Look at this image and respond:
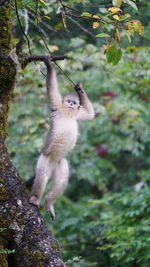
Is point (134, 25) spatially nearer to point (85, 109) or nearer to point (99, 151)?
point (85, 109)

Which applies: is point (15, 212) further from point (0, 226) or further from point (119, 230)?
point (119, 230)

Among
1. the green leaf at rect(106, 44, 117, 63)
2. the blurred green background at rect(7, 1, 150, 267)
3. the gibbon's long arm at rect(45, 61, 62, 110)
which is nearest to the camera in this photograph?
the green leaf at rect(106, 44, 117, 63)

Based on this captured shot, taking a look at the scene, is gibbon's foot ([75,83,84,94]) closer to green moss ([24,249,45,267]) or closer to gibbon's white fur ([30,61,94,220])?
gibbon's white fur ([30,61,94,220])

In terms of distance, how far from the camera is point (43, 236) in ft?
12.0

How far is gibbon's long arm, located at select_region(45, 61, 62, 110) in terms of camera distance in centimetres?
464

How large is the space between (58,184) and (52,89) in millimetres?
1221

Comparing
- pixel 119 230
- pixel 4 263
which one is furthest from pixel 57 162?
pixel 4 263

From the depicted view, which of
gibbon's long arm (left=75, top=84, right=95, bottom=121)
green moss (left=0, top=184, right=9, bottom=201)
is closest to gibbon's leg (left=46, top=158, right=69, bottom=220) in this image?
gibbon's long arm (left=75, top=84, right=95, bottom=121)

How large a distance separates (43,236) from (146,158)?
9.80 metres

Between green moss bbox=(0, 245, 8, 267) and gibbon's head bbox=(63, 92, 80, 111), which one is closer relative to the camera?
green moss bbox=(0, 245, 8, 267)

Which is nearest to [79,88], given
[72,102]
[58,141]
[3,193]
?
[72,102]

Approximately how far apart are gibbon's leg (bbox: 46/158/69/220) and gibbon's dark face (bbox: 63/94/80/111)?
0.71 meters

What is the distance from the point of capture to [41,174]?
197 inches

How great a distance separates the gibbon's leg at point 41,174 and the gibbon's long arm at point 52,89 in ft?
2.15
